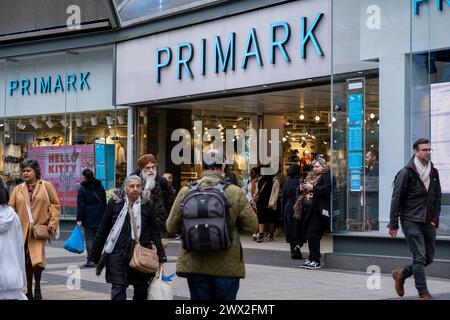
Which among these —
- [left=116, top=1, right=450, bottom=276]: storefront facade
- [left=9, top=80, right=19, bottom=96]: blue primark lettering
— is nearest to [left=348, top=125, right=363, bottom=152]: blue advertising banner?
[left=116, top=1, right=450, bottom=276]: storefront facade

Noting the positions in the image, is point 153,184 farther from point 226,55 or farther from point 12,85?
point 12,85

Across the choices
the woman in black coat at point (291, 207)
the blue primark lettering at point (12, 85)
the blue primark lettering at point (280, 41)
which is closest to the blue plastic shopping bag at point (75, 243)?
the woman in black coat at point (291, 207)

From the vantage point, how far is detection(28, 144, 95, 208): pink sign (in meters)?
23.2

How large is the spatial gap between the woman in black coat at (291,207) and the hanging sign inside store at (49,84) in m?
9.18

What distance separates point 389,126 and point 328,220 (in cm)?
190

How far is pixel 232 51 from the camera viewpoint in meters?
18.6

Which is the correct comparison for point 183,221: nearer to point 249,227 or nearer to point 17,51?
point 249,227

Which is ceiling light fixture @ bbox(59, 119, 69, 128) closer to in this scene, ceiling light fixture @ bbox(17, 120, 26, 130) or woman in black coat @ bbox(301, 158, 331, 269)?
ceiling light fixture @ bbox(17, 120, 26, 130)

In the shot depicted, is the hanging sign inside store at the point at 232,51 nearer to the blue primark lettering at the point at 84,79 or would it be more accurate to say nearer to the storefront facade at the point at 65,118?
the storefront facade at the point at 65,118

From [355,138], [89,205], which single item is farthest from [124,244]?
[355,138]

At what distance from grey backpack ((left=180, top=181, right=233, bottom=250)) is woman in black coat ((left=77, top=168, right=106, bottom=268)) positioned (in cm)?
829

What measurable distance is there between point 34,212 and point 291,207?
21.0 ft

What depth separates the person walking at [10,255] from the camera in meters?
6.79

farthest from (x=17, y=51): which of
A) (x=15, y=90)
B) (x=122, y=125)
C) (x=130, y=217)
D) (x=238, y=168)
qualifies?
(x=130, y=217)
